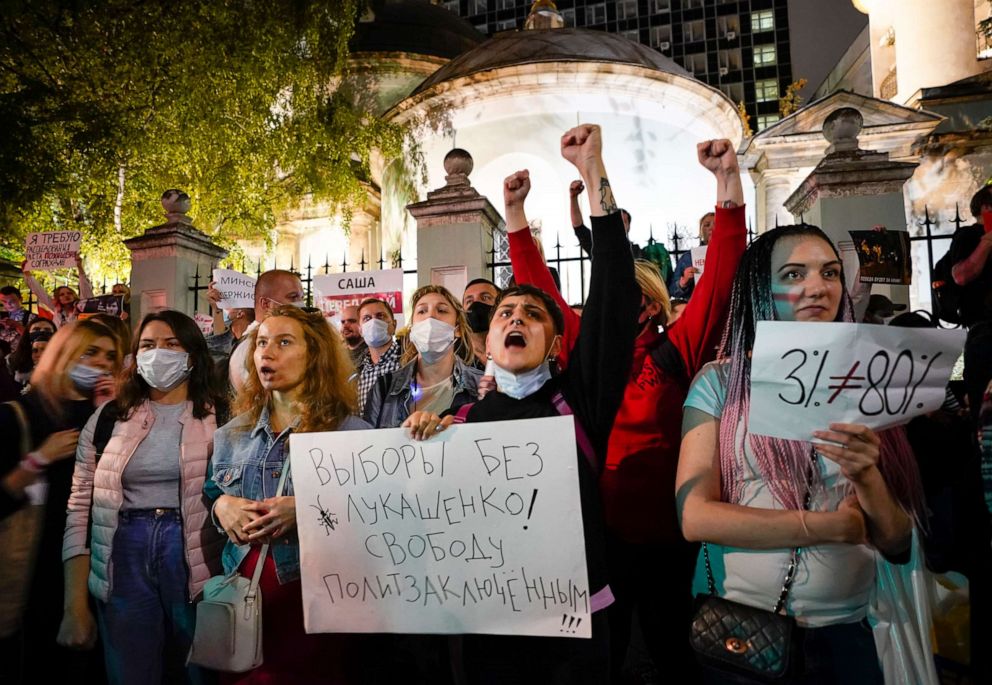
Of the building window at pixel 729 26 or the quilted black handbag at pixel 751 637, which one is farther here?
the building window at pixel 729 26

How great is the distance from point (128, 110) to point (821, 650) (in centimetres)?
1780

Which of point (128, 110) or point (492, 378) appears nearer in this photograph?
point (492, 378)

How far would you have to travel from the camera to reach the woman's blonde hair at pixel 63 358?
340cm

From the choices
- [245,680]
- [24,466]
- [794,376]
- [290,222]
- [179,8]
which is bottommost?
[245,680]

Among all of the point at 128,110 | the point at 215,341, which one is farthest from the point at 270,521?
the point at 128,110

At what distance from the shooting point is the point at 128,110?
620 inches

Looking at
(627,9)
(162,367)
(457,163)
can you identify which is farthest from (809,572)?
(627,9)

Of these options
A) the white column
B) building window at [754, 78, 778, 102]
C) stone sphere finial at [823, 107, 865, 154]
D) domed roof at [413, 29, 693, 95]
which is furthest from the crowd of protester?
building window at [754, 78, 778, 102]

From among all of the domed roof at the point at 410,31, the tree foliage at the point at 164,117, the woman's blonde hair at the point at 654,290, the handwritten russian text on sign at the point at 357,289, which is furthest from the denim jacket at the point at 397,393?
the domed roof at the point at 410,31

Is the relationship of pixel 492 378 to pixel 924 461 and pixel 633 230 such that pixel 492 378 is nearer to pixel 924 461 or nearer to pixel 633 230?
pixel 924 461

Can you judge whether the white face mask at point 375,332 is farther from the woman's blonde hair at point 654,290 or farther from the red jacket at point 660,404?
the woman's blonde hair at point 654,290

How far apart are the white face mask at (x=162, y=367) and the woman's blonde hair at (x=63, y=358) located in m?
0.45

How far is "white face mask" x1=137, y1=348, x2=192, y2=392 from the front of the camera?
11.1ft

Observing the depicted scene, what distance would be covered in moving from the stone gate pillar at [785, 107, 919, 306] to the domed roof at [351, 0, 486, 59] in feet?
61.8
